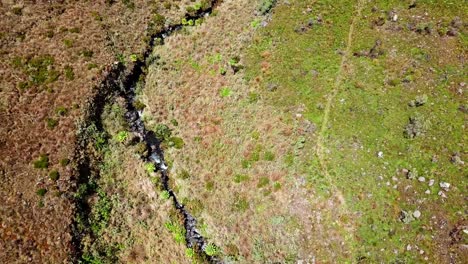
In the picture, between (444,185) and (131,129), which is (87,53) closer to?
(131,129)

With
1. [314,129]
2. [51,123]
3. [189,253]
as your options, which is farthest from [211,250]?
[51,123]

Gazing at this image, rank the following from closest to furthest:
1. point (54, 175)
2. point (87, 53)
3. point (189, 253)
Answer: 1. point (54, 175)
2. point (189, 253)
3. point (87, 53)

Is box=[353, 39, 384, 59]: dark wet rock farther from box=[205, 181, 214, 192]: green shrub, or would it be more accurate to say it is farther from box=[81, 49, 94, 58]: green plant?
box=[81, 49, 94, 58]: green plant

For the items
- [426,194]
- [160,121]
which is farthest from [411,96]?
[160,121]

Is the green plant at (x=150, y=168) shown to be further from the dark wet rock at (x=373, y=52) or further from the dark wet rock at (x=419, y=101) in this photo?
the dark wet rock at (x=419, y=101)

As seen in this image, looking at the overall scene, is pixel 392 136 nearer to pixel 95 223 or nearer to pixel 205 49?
pixel 205 49

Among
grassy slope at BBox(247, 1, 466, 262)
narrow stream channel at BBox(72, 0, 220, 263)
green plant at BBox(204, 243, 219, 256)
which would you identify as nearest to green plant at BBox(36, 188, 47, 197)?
narrow stream channel at BBox(72, 0, 220, 263)

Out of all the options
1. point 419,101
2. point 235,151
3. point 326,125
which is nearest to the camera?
point 419,101

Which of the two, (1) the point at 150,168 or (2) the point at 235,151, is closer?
(2) the point at 235,151
